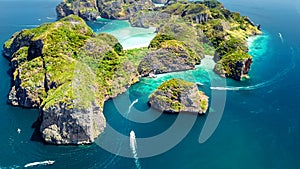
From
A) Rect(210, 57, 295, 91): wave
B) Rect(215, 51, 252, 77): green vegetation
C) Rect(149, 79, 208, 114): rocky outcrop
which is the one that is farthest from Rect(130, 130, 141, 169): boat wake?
Rect(215, 51, 252, 77): green vegetation

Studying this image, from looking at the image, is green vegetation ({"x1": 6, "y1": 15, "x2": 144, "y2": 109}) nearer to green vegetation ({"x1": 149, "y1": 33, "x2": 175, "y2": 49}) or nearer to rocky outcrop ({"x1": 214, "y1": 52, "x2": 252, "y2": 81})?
green vegetation ({"x1": 149, "y1": 33, "x2": 175, "y2": 49})

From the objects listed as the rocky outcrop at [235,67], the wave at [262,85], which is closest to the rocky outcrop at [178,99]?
the wave at [262,85]

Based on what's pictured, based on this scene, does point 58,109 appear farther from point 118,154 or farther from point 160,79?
point 160,79

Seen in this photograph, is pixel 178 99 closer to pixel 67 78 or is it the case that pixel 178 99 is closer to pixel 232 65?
pixel 67 78

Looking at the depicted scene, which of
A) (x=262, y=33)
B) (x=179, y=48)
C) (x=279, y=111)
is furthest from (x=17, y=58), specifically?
(x=262, y=33)

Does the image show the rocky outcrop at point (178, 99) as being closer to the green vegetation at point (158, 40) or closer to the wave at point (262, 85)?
the wave at point (262, 85)

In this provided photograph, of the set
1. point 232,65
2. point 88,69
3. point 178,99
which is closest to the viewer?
point 178,99

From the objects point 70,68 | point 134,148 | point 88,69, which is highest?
point 70,68

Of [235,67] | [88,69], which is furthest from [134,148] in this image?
[235,67]
